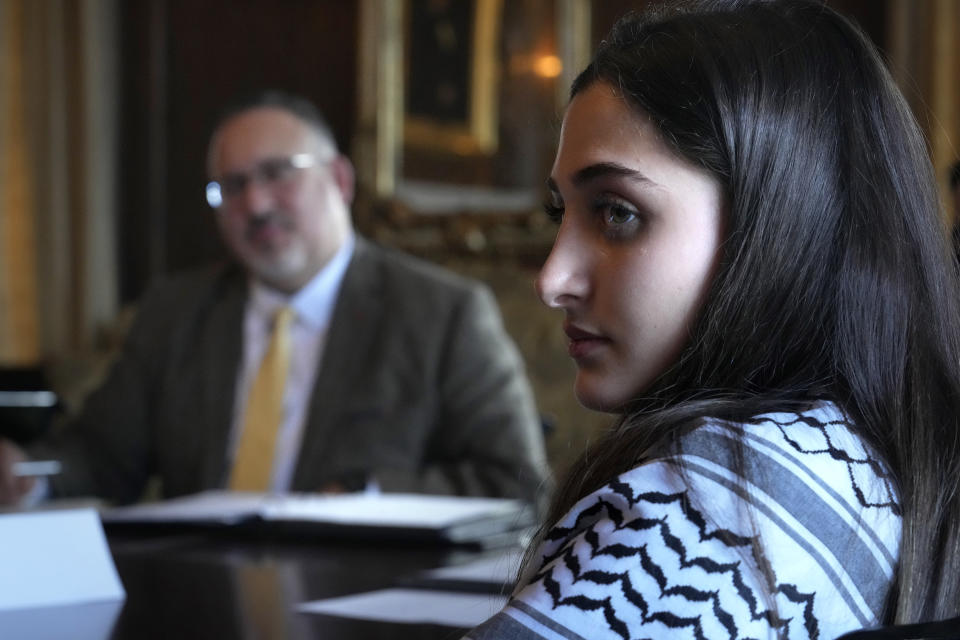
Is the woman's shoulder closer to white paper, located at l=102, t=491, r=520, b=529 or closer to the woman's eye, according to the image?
the woman's eye

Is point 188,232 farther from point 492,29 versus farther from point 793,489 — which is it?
point 793,489

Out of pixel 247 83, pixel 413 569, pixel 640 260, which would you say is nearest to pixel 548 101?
pixel 247 83

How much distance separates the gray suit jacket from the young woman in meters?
1.37

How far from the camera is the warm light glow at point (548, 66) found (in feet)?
12.4

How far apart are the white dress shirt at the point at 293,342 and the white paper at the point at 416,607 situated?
4.21ft

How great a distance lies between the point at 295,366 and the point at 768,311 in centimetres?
186

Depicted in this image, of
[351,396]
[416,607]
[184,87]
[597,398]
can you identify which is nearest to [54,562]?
[416,607]

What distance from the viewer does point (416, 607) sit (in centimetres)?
114

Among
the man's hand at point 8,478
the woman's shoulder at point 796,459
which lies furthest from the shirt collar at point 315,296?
the woman's shoulder at point 796,459

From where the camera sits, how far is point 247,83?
4320 mm

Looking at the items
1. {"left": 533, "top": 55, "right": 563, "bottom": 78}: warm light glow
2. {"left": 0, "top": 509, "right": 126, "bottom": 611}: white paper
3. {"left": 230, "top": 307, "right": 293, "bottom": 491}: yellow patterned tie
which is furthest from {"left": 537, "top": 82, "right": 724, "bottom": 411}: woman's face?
{"left": 533, "top": 55, "right": 563, "bottom": 78}: warm light glow

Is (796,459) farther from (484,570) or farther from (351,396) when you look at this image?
(351,396)

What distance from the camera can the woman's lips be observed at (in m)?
0.86

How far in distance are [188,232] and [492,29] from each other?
4.53 ft
